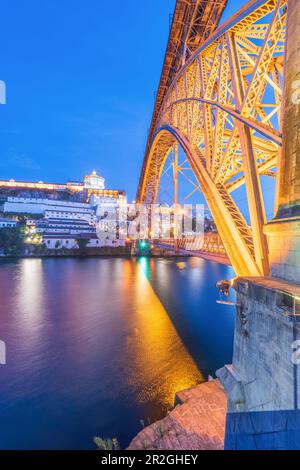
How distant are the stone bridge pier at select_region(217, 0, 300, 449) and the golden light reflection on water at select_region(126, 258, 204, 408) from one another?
6005mm

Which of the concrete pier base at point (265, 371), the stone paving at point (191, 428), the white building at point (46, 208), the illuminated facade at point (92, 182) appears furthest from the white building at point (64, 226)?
the concrete pier base at point (265, 371)

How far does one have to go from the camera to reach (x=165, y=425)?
20.2 feet

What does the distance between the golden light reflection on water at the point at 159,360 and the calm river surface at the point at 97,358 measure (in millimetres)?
46

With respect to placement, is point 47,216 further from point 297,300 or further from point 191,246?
point 297,300

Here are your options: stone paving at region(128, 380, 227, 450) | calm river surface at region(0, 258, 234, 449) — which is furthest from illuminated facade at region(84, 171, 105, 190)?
stone paving at region(128, 380, 227, 450)

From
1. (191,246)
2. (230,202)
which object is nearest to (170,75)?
(191,246)

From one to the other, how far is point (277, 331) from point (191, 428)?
4.90m

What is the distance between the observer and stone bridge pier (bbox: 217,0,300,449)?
261cm

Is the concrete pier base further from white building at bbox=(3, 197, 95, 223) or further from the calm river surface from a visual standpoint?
white building at bbox=(3, 197, 95, 223)

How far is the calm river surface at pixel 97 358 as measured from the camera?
765cm

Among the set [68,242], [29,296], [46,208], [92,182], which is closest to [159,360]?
[29,296]

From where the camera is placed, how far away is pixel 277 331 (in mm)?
2832

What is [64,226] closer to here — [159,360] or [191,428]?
[159,360]
